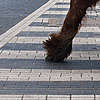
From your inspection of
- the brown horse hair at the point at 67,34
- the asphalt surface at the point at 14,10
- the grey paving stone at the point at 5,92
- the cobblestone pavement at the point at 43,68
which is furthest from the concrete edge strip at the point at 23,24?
the grey paving stone at the point at 5,92

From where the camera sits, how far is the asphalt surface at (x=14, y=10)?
942 cm

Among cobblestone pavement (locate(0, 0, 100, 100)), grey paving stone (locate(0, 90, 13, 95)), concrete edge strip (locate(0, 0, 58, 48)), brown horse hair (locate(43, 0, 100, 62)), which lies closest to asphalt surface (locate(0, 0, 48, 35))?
concrete edge strip (locate(0, 0, 58, 48))

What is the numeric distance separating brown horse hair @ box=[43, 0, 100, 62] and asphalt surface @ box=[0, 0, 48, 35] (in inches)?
94.7

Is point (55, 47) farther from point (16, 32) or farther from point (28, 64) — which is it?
point (16, 32)

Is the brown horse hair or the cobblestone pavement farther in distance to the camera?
the brown horse hair

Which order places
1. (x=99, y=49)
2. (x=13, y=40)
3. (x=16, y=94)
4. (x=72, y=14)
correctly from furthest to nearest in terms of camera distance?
(x=13, y=40)
(x=99, y=49)
(x=72, y=14)
(x=16, y=94)

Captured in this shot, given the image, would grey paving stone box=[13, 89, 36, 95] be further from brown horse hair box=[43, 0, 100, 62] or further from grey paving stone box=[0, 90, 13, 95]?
brown horse hair box=[43, 0, 100, 62]

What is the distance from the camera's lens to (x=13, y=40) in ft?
25.2

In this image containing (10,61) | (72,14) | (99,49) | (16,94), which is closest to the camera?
(16,94)

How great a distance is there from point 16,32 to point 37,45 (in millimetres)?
1082

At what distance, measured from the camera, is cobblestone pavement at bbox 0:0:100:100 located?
16.8 ft

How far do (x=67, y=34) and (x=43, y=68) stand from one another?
0.56 meters

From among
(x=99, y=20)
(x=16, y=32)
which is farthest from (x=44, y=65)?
(x=99, y=20)

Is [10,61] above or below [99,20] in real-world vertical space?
above
